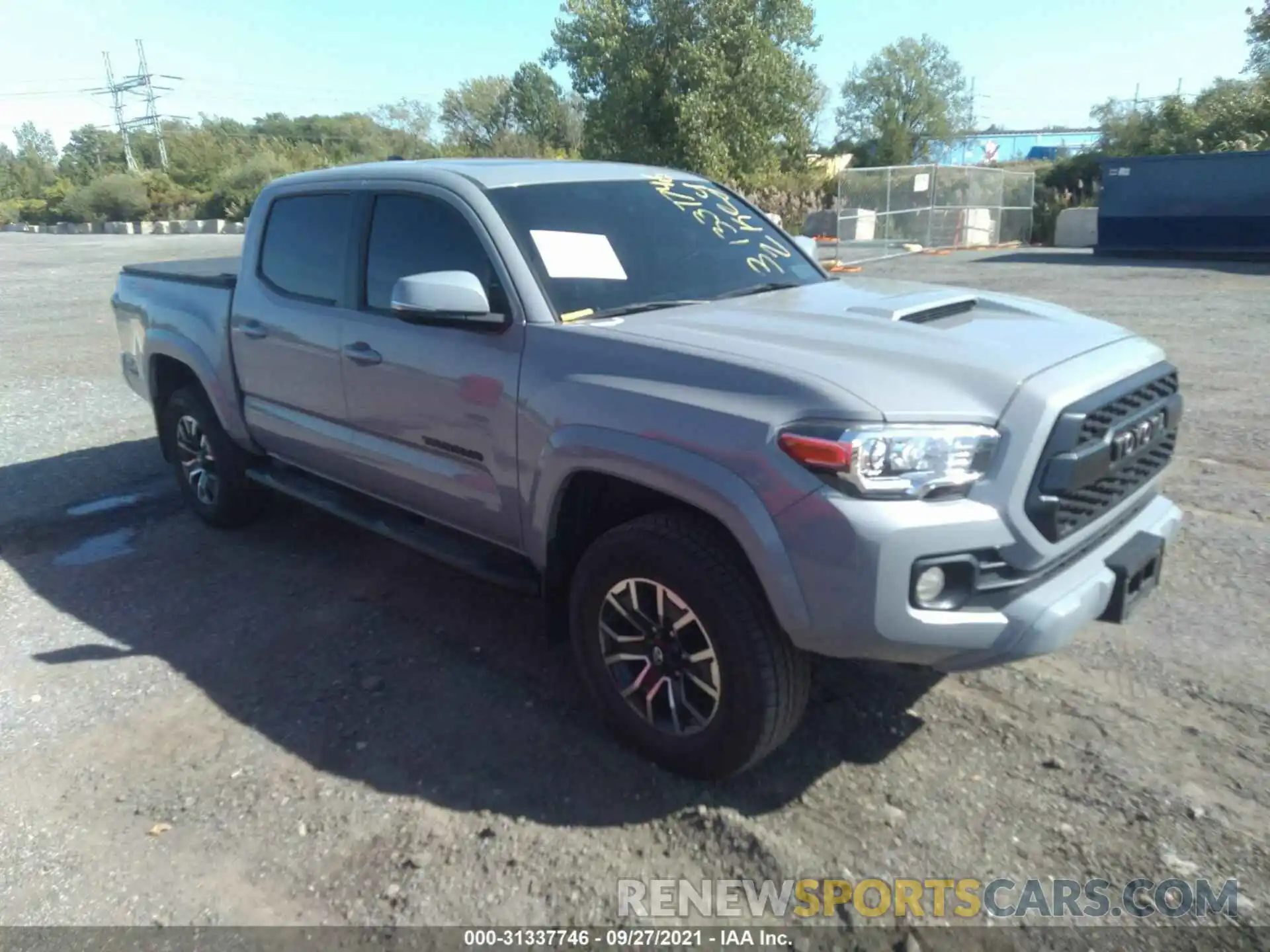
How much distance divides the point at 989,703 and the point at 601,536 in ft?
5.08

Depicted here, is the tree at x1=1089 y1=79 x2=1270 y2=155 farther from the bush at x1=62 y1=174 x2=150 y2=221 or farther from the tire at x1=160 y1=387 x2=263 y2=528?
the bush at x1=62 y1=174 x2=150 y2=221

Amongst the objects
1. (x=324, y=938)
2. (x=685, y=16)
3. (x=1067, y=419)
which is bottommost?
(x=324, y=938)

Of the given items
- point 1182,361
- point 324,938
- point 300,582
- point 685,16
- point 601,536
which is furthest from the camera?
point 685,16

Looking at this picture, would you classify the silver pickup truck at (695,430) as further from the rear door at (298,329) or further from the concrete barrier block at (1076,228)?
the concrete barrier block at (1076,228)

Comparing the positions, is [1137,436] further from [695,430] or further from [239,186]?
[239,186]

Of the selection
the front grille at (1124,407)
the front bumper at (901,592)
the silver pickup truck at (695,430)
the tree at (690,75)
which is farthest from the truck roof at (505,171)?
the tree at (690,75)

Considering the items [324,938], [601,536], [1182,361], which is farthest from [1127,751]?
[1182,361]

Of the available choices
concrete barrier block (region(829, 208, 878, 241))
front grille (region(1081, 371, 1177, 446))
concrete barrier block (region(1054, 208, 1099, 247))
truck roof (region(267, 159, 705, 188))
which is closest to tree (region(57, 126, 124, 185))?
concrete barrier block (region(829, 208, 878, 241))

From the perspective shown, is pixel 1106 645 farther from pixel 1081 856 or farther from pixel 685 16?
pixel 685 16

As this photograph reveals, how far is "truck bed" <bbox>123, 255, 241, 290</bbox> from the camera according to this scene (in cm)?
529

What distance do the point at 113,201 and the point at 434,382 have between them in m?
54.8

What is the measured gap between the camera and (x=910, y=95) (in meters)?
67.8

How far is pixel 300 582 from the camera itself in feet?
16.2

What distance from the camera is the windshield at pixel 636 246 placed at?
12.0 feet
